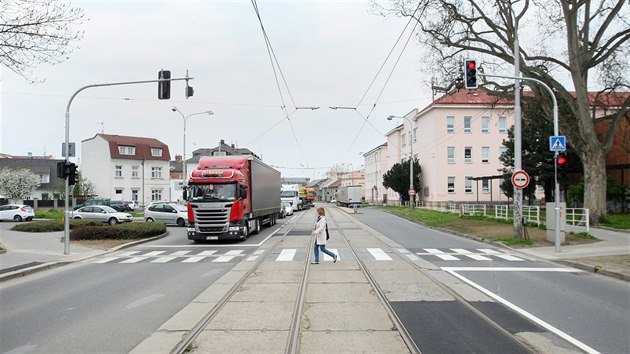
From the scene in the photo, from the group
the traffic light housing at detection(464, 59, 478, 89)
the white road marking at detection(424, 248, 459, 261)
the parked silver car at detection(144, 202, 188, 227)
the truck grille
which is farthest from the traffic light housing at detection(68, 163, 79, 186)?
the parked silver car at detection(144, 202, 188, 227)

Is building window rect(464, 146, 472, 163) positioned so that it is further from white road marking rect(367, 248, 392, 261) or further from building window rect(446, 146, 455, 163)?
white road marking rect(367, 248, 392, 261)

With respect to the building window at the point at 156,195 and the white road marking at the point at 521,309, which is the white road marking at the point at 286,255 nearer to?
the white road marking at the point at 521,309

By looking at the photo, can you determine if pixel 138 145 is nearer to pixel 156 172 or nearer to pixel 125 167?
pixel 125 167

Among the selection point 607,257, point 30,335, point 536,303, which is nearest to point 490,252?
point 607,257

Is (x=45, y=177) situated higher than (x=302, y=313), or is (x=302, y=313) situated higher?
(x=45, y=177)

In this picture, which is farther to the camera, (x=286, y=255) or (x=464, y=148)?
(x=464, y=148)

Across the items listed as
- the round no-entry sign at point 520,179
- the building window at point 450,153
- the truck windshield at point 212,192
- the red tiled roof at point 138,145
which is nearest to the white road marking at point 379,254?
the round no-entry sign at point 520,179

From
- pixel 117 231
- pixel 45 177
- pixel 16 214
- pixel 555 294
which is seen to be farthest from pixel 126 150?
pixel 555 294

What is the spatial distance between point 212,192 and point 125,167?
5302 cm

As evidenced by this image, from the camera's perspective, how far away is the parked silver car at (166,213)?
111 ft

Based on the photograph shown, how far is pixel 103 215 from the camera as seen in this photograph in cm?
3450

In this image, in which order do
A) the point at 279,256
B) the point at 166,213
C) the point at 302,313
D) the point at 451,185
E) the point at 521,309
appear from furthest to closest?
the point at 451,185
the point at 166,213
the point at 279,256
the point at 521,309
the point at 302,313

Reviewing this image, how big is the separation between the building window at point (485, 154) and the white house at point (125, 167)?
4469 centimetres

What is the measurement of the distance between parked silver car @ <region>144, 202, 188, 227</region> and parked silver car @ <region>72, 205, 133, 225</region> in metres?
1.45
